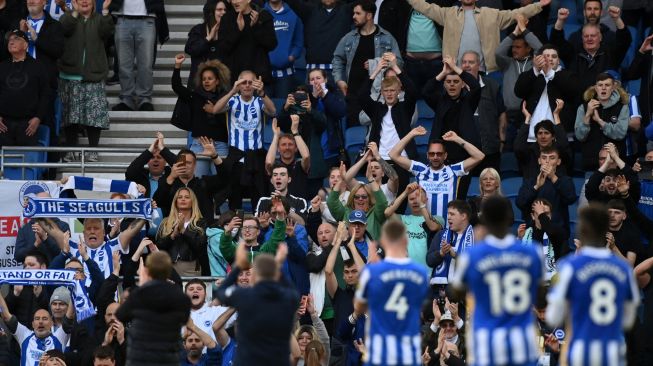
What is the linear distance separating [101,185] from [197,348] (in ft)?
10.7

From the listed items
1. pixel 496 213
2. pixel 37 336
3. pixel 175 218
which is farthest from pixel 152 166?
pixel 496 213

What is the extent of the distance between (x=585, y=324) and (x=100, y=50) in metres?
11.8

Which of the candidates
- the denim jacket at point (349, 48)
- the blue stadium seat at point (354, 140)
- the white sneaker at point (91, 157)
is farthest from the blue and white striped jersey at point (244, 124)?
the white sneaker at point (91, 157)

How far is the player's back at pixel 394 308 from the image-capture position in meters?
15.5

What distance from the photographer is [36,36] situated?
24406mm

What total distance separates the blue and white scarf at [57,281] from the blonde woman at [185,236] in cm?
135

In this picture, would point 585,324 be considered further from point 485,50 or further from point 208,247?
point 485,50

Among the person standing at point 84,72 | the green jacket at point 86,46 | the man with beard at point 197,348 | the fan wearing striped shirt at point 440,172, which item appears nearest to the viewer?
the man with beard at point 197,348

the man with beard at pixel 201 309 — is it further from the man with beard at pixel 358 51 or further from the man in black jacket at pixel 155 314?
the man with beard at pixel 358 51

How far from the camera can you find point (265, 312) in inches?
609

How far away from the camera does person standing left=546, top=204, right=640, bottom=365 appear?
14.6m

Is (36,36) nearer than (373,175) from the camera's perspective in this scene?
No

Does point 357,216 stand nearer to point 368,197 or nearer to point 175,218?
point 368,197

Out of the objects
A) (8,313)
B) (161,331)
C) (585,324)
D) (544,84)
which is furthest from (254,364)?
(544,84)
